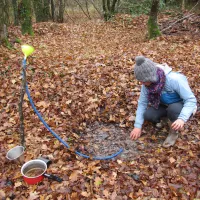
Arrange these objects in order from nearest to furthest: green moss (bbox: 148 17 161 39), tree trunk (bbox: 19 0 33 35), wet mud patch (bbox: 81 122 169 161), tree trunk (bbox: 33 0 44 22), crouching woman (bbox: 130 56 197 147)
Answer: crouching woman (bbox: 130 56 197 147) → wet mud patch (bbox: 81 122 169 161) → green moss (bbox: 148 17 161 39) → tree trunk (bbox: 19 0 33 35) → tree trunk (bbox: 33 0 44 22)

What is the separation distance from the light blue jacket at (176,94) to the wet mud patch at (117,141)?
509 millimetres

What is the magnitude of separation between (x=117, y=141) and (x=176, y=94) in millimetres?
1212

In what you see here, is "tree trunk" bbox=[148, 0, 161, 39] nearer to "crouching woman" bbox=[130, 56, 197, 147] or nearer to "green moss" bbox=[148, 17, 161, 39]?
"green moss" bbox=[148, 17, 161, 39]

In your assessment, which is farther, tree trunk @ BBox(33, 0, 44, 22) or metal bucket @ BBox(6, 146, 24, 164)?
tree trunk @ BBox(33, 0, 44, 22)

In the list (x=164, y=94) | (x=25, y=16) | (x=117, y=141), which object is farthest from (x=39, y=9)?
(x=164, y=94)

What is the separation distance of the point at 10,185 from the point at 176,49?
246 inches

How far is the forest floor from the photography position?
2.70 metres

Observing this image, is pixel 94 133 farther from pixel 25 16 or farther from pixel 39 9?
pixel 39 9

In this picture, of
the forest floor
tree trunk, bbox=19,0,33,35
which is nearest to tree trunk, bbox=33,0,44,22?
tree trunk, bbox=19,0,33,35

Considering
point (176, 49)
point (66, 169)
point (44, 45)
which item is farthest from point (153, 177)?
point (44, 45)

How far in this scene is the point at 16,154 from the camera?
3.12 meters

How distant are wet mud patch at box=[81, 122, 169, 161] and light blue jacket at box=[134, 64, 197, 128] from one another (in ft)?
1.67

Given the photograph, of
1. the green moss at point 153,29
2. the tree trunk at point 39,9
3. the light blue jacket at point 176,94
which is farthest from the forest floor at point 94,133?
the tree trunk at point 39,9

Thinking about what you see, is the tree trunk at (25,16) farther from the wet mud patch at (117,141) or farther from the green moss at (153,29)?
the wet mud patch at (117,141)
